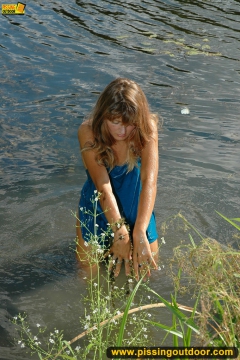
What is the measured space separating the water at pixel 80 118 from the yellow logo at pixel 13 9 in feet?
0.43

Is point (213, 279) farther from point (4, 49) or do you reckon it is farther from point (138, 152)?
point (4, 49)

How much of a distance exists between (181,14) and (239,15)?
947 millimetres

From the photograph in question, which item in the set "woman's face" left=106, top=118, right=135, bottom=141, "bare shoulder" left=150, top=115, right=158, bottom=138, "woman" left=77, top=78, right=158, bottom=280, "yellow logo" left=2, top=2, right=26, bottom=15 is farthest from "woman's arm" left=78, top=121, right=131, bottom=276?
"yellow logo" left=2, top=2, right=26, bottom=15

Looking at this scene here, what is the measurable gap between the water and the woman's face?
2.85 ft

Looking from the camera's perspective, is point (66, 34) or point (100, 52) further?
point (66, 34)

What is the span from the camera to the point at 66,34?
9234 millimetres

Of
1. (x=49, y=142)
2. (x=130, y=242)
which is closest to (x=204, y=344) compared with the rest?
(x=130, y=242)

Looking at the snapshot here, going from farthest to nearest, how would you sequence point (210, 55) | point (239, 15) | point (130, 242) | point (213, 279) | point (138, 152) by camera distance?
1. point (239, 15)
2. point (210, 55)
3. point (138, 152)
4. point (130, 242)
5. point (213, 279)

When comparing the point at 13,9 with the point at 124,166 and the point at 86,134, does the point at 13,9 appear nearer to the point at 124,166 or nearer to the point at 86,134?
the point at 86,134

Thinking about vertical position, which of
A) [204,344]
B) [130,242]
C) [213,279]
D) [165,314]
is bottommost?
[165,314]

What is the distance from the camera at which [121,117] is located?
4.14 meters

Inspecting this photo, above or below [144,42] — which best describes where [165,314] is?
below

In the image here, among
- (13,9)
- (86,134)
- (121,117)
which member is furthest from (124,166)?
(13,9)

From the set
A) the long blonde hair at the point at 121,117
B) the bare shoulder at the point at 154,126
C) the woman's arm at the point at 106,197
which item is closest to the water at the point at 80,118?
the woman's arm at the point at 106,197
